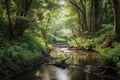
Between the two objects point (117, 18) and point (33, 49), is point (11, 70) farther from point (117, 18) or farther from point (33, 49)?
point (117, 18)

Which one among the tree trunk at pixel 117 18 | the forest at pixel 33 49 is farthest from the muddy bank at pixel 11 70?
the tree trunk at pixel 117 18

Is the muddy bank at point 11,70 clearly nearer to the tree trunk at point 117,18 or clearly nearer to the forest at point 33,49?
the forest at point 33,49

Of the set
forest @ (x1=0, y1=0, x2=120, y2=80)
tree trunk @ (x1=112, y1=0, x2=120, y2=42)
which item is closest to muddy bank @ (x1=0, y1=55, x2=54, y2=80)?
forest @ (x1=0, y1=0, x2=120, y2=80)

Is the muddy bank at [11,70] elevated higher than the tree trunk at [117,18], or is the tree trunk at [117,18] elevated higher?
the tree trunk at [117,18]

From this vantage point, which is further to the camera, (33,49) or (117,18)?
(33,49)

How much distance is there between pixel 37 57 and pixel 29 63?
2514 mm

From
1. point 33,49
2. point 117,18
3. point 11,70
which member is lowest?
point 11,70

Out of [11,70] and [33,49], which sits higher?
[33,49]

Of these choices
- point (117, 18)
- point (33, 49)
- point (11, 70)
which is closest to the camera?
point (11, 70)

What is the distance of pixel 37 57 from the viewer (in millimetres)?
17109

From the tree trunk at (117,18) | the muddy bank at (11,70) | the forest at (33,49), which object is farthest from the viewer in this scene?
the tree trunk at (117,18)

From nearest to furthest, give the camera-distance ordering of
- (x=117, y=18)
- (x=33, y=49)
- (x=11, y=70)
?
(x=11, y=70)
(x=117, y=18)
(x=33, y=49)

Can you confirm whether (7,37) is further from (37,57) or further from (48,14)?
(48,14)

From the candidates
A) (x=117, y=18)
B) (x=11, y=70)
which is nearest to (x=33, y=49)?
(x=11, y=70)
